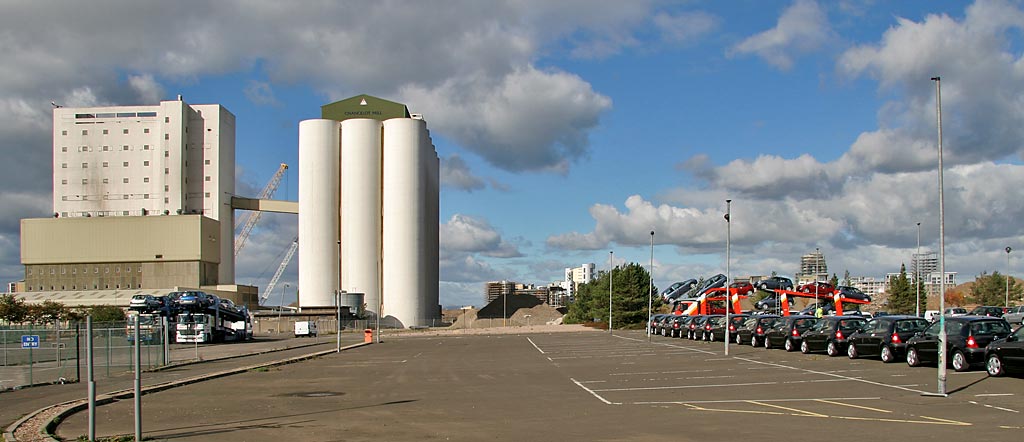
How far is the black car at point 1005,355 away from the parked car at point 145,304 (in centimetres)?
5598

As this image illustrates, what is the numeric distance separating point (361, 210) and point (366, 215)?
0.98 m

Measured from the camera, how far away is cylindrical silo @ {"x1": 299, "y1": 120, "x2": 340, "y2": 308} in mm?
115188

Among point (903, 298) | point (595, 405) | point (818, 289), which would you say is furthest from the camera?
point (903, 298)

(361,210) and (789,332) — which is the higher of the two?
A: (361,210)

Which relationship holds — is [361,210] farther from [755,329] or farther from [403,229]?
[755,329]

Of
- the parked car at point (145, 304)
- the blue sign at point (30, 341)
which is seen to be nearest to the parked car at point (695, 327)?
the blue sign at point (30, 341)

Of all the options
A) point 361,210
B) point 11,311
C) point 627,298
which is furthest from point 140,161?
point 627,298

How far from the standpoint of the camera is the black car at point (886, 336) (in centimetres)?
2769

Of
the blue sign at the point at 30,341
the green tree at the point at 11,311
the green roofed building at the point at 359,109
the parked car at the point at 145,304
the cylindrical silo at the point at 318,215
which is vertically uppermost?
the green roofed building at the point at 359,109

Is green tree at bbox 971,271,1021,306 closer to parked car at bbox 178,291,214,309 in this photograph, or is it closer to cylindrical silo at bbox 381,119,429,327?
cylindrical silo at bbox 381,119,429,327

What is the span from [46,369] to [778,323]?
102 feet

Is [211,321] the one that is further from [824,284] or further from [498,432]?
[498,432]

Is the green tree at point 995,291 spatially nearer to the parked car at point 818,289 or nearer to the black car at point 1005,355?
the parked car at point 818,289

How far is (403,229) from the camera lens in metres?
114
